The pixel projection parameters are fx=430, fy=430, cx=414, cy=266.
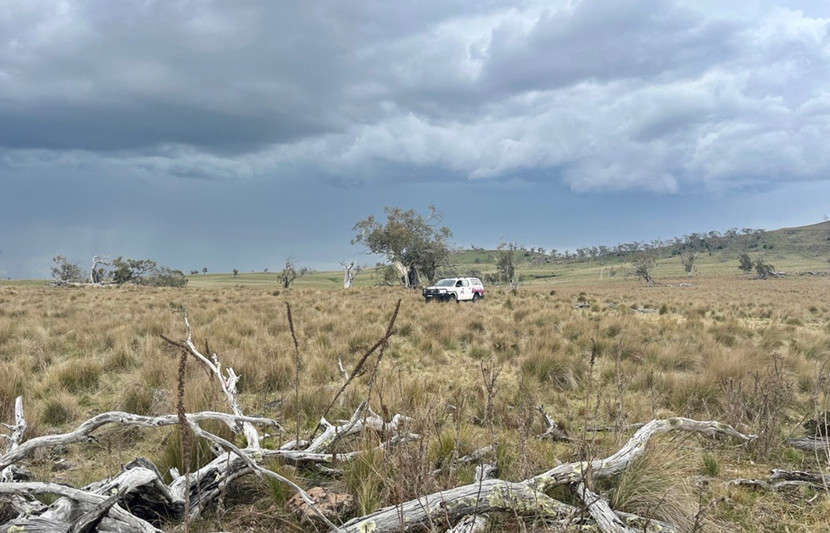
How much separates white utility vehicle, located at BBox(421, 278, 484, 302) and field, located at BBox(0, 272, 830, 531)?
8.97m

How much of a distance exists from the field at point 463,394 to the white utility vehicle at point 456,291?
29.4ft

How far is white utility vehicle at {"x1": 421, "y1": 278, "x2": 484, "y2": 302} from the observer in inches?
941

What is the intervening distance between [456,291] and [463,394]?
806 inches

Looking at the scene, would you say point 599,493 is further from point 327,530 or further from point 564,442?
point 327,530

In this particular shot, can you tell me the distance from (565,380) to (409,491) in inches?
219

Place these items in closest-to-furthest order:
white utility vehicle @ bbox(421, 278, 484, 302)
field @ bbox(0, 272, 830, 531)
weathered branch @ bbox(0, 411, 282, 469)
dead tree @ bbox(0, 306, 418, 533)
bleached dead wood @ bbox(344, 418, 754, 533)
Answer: dead tree @ bbox(0, 306, 418, 533), bleached dead wood @ bbox(344, 418, 754, 533), weathered branch @ bbox(0, 411, 282, 469), field @ bbox(0, 272, 830, 531), white utility vehicle @ bbox(421, 278, 484, 302)

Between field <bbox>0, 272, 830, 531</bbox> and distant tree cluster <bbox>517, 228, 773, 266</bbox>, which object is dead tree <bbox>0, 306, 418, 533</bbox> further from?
distant tree cluster <bbox>517, 228, 773, 266</bbox>

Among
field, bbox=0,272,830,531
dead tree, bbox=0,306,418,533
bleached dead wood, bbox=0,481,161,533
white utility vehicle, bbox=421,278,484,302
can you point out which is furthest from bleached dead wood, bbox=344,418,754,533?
white utility vehicle, bbox=421,278,484,302

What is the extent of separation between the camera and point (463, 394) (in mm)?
3857

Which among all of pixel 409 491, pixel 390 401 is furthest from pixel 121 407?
pixel 409 491

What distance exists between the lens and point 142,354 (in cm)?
876

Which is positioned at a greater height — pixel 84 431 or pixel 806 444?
pixel 84 431

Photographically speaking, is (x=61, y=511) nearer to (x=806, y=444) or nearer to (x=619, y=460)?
(x=619, y=460)

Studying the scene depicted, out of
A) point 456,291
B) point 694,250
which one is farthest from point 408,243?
point 694,250
